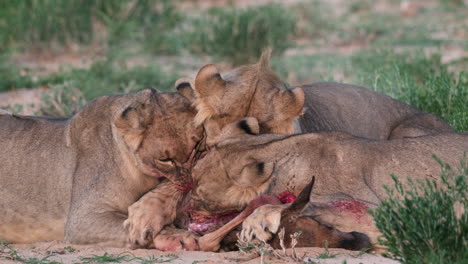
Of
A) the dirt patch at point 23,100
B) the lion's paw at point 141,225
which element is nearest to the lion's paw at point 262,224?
the lion's paw at point 141,225

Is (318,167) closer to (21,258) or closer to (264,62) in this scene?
(264,62)

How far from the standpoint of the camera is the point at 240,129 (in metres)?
5.65

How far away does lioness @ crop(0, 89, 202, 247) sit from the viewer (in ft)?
19.4

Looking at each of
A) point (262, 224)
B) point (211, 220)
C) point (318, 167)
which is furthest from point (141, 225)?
point (318, 167)

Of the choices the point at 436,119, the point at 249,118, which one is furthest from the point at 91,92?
the point at 249,118

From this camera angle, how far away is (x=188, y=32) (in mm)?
14641

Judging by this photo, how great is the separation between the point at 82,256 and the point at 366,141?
6.38ft

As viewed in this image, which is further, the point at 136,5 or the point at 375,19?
the point at 375,19

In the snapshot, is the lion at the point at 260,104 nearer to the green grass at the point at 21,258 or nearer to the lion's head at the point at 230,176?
the lion's head at the point at 230,176

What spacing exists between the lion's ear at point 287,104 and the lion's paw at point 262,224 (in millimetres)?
1027

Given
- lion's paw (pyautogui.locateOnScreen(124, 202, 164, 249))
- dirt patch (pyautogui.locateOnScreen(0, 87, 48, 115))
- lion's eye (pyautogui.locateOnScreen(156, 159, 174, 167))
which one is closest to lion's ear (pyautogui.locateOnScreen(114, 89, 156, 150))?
lion's eye (pyautogui.locateOnScreen(156, 159, 174, 167))

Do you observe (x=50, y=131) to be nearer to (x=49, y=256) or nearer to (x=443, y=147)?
(x=49, y=256)

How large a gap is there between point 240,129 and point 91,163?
4.12 ft

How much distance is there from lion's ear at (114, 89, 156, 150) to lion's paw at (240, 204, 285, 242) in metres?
1.14
